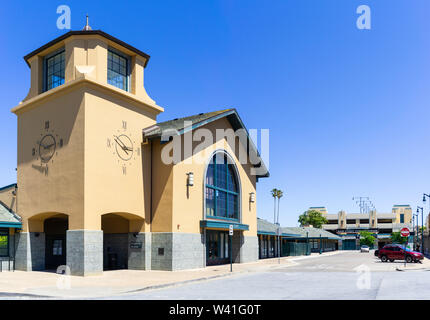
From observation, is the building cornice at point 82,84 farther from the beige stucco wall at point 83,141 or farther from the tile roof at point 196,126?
the tile roof at point 196,126

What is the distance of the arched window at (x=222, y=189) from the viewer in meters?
31.6

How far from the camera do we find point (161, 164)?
27891 mm

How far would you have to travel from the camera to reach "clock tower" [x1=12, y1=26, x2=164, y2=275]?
2362 cm

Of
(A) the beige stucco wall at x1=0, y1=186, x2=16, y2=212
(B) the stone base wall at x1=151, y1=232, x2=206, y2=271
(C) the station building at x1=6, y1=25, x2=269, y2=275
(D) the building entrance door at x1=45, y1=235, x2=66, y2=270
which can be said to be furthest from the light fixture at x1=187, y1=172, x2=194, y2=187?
(A) the beige stucco wall at x1=0, y1=186, x2=16, y2=212

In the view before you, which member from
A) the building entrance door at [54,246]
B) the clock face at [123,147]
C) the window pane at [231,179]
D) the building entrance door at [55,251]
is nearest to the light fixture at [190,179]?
the clock face at [123,147]

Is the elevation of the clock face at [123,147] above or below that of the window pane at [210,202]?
above

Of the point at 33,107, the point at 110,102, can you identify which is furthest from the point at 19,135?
the point at 110,102

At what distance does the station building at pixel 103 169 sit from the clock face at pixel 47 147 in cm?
6

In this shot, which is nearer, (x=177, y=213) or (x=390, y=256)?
(x=177, y=213)

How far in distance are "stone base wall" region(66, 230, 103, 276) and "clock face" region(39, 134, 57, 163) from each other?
17.4ft
